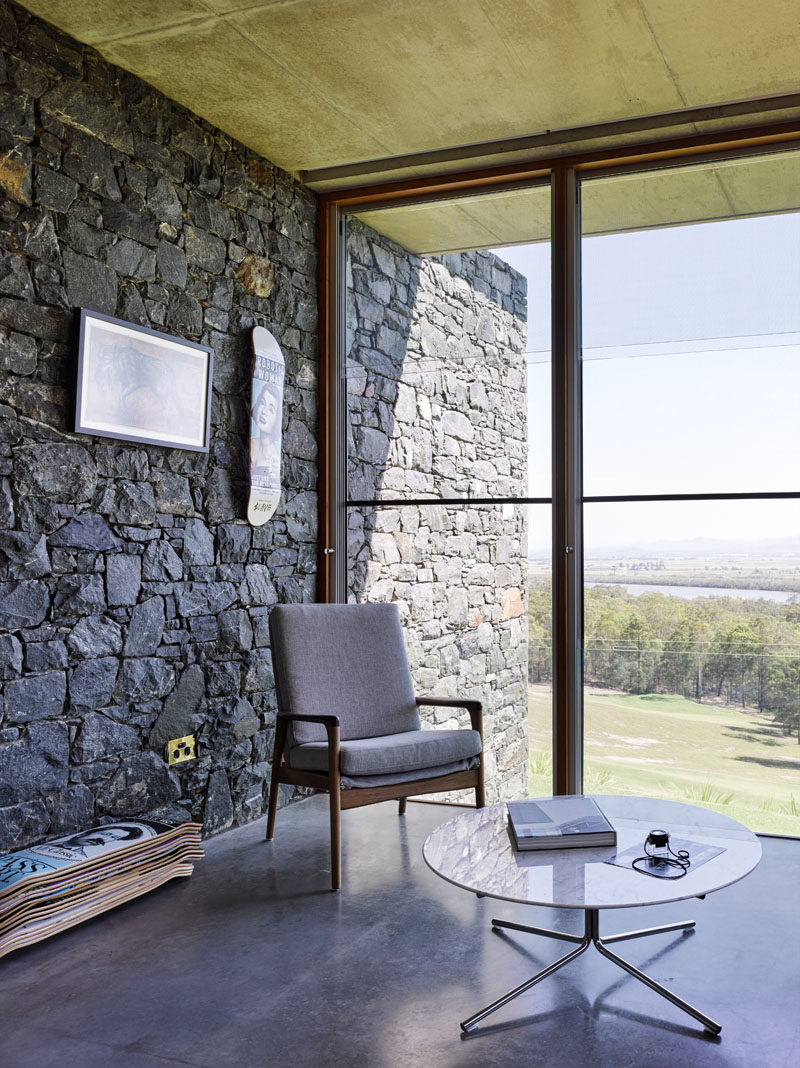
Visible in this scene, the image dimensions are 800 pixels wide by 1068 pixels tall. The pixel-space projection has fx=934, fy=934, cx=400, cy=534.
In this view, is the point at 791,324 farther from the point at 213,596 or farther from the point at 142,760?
the point at 142,760

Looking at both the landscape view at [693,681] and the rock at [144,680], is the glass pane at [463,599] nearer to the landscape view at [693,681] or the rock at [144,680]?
the landscape view at [693,681]

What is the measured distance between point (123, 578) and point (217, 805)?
1060 mm

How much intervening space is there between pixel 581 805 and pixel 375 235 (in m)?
2.93


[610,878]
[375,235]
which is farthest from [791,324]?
[610,878]

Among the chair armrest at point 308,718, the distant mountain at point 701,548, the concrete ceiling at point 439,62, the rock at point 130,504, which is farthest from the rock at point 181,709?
the concrete ceiling at point 439,62

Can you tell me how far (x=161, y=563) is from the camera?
3.47 meters

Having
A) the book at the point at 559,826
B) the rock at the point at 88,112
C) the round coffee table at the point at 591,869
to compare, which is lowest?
the round coffee table at the point at 591,869

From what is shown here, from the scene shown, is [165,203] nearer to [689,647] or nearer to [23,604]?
[23,604]

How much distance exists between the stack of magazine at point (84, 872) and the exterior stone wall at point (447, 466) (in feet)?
4.76

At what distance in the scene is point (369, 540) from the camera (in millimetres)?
4426

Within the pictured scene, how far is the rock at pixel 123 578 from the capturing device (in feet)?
10.6

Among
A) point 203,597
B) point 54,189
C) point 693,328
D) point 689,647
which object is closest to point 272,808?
point 203,597

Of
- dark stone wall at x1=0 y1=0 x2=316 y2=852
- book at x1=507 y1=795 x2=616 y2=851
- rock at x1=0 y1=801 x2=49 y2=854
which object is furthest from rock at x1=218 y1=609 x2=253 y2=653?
book at x1=507 y1=795 x2=616 y2=851

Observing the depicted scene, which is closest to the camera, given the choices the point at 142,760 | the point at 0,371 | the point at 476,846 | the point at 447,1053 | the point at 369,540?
the point at 447,1053
